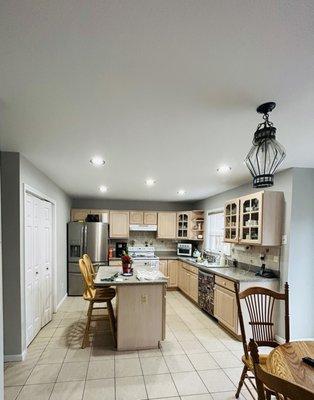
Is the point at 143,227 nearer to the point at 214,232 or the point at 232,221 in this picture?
the point at 214,232

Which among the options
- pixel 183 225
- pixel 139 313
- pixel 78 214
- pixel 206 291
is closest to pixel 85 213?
pixel 78 214

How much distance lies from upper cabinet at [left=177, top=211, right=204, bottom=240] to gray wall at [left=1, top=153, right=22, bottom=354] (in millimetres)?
4585

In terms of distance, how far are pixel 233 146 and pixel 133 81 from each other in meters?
1.43

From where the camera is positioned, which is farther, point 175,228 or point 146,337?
point 175,228

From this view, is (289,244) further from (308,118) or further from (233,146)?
(308,118)

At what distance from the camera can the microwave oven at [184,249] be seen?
22.2 feet

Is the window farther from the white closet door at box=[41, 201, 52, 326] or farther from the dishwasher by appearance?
the white closet door at box=[41, 201, 52, 326]

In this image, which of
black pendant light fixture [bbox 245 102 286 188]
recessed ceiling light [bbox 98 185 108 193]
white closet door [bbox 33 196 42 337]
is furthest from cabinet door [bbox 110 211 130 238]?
black pendant light fixture [bbox 245 102 286 188]

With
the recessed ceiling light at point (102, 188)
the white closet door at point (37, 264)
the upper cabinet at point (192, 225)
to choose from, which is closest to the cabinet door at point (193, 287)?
the upper cabinet at point (192, 225)

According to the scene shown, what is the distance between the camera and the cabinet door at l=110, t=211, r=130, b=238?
6.69 m

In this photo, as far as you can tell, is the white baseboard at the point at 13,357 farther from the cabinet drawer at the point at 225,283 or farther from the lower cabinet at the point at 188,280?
the lower cabinet at the point at 188,280

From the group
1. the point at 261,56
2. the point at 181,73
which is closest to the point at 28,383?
the point at 181,73

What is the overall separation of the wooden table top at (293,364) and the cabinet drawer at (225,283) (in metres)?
1.79

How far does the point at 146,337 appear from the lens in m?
3.33
